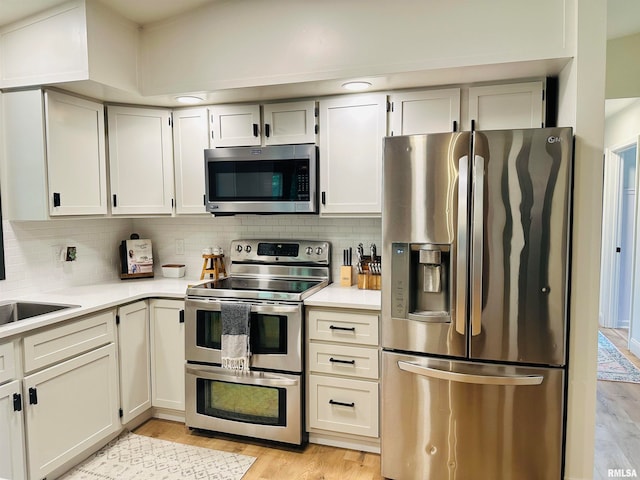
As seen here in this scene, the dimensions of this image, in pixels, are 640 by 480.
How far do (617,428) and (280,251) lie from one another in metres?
2.57

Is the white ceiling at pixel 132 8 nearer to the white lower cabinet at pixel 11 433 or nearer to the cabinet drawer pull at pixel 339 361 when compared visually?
the white lower cabinet at pixel 11 433

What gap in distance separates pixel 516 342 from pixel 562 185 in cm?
75

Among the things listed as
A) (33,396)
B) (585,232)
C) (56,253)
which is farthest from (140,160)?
(585,232)

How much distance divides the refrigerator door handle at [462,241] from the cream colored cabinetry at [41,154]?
2.32m

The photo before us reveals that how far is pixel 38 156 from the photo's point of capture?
2.51 m

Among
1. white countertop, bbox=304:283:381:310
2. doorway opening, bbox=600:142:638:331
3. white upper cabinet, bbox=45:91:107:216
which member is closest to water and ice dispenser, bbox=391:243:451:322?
white countertop, bbox=304:283:381:310

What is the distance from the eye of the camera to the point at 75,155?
2.67 metres

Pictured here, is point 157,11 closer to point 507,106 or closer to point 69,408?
point 507,106

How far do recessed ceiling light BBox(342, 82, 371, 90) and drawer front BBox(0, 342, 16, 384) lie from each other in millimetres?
2195

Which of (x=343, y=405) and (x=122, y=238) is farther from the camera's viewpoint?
(x=122, y=238)

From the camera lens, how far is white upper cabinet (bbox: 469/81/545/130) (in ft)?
7.65

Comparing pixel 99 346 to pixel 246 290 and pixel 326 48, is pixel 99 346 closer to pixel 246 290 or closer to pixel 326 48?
pixel 246 290

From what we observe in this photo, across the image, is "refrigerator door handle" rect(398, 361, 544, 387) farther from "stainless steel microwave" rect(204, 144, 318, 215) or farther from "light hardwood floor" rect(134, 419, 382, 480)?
"stainless steel microwave" rect(204, 144, 318, 215)

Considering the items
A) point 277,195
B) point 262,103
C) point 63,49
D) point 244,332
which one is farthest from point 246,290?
point 63,49
